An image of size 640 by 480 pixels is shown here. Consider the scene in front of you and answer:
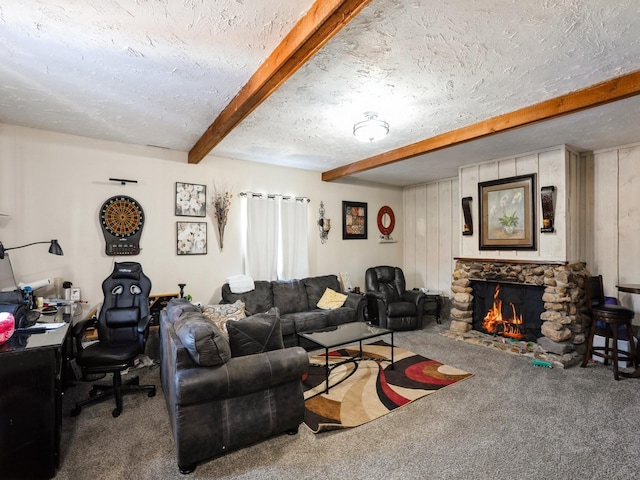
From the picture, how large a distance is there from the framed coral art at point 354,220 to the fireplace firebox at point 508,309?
6.97 feet

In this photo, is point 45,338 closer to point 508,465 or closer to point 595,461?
point 508,465

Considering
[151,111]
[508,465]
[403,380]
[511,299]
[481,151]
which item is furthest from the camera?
[511,299]

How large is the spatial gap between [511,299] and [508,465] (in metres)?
3.09

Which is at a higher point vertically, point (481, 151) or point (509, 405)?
point (481, 151)

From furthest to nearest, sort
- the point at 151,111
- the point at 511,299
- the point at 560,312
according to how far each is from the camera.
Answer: the point at 511,299
the point at 560,312
the point at 151,111

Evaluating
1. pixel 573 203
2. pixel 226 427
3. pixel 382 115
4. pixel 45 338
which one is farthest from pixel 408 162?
pixel 45 338

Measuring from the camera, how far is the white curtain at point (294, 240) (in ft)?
16.8

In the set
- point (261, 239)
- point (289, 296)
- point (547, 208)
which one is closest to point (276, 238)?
point (261, 239)

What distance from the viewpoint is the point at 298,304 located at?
4777mm

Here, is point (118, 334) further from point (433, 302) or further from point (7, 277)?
point (433, 302)

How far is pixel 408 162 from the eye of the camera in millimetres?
4789

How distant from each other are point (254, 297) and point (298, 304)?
0.68m

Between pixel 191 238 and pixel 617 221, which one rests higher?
pixel 617 221

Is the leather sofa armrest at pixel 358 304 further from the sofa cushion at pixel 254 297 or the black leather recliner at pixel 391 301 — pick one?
the sofa cushion at pixel 254 297
